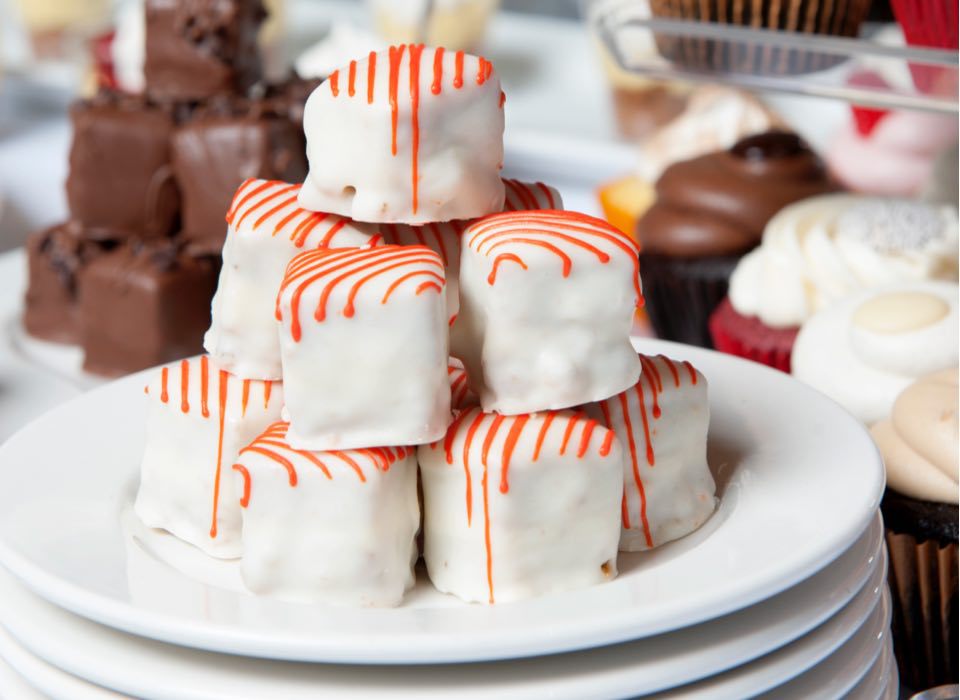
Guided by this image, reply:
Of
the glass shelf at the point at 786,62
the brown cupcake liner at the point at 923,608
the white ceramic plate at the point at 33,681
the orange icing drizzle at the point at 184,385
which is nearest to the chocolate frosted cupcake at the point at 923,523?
the brown cupcake liner at the point at 923,608

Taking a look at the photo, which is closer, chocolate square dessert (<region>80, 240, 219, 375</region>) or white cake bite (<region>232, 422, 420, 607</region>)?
white cake bite (<region>232, 422, 420, 607</region>)

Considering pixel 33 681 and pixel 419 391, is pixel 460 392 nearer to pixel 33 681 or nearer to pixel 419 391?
pixel 419 391

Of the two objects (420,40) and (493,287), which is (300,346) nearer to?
(493,287)

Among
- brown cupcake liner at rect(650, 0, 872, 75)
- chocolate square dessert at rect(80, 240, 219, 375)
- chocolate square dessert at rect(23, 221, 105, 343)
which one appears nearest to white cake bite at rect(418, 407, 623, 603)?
brown cupcake liner at rect(650, 0, 872, 75)

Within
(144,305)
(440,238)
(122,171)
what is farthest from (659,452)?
(122,171)

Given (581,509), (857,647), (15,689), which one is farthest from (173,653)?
(857,647)

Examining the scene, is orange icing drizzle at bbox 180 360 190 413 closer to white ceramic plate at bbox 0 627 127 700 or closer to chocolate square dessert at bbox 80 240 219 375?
white ceramic plate at bbox 0 627 127 700
